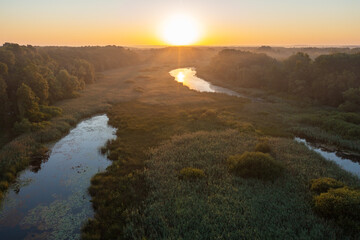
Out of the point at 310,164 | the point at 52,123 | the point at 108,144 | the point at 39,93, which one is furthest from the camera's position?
the point at 39,93

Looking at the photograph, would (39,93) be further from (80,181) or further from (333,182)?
(333,182)

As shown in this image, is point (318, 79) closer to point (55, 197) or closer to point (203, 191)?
point (203, 191)

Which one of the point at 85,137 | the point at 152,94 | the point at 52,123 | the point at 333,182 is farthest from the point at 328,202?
the point at 152,94

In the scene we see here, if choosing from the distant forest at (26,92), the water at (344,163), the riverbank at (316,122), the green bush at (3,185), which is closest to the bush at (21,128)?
the distant forest at (26,92)

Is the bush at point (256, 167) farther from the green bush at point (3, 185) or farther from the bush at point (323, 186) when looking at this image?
the green bush at point (3, 185)

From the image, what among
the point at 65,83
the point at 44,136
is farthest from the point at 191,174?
the point at 65,83

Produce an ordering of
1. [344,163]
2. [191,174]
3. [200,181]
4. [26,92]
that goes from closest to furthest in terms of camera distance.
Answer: [200,181] → [191,174] → [344,163] → [26,92]
